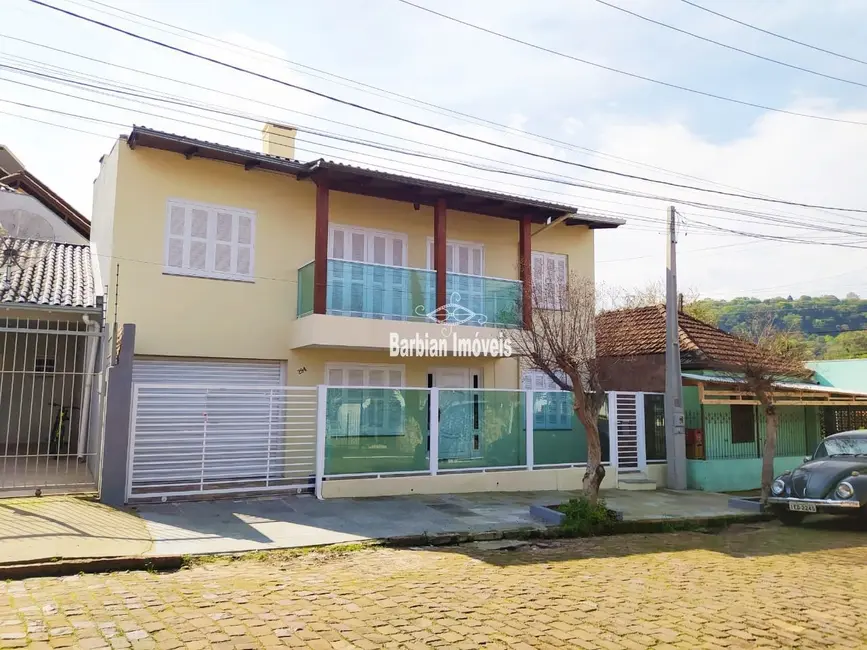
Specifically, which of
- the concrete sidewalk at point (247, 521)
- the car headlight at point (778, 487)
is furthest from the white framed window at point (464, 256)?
the car headlight at point (778, 487)

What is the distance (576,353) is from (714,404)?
603 centimetres

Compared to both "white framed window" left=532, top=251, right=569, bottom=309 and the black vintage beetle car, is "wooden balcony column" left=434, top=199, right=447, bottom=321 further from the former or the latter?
the black vintage beetle car

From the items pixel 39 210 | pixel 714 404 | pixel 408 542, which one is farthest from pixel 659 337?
pixel 39 210

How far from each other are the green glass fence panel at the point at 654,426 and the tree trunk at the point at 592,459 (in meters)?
5.07

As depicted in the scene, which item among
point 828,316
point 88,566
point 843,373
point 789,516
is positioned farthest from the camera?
point 828,316

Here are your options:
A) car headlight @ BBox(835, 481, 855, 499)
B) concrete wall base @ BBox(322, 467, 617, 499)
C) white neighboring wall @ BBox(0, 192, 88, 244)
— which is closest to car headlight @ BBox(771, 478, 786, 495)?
car headlight @ BBox(835, 481, 855, 499)

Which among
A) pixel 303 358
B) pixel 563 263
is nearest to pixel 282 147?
pixel 303 358

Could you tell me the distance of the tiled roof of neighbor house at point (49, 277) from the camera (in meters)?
12.2

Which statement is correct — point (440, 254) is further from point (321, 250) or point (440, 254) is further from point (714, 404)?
point (714, 404)

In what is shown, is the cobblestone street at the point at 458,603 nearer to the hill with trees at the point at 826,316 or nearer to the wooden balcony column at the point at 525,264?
the wooden balcony column at the point at 525,264

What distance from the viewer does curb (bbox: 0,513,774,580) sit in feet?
22.7

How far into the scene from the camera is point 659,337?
59.5ft

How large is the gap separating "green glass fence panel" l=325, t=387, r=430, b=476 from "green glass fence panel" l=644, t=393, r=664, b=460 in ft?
18.9

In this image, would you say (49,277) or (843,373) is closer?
(49,277)
